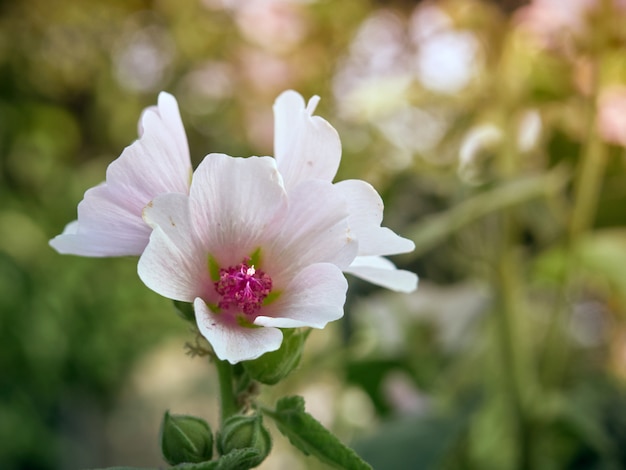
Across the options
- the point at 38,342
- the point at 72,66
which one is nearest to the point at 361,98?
the point at 38,342

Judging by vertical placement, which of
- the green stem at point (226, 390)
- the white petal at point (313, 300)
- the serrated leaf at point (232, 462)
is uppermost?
the white petal at point (313, 300)

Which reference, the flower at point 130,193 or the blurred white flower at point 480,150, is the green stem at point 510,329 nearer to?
the blurred white flower at point 480,150

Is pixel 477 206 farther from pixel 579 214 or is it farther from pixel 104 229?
pixel 104 229

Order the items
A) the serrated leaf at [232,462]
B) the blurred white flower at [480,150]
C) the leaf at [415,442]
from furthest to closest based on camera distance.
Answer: the blurred white flower at [480,150] < the leaf at [415,442] < the serrated leaf at [232,462]

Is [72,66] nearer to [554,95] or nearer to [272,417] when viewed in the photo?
[554,95]

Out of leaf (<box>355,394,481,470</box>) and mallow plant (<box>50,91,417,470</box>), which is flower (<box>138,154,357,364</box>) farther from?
leaf (<box>355,394,481,470</box>)

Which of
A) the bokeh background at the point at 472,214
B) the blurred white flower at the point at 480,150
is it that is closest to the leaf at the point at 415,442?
the bokeh background at the point at 472,214
